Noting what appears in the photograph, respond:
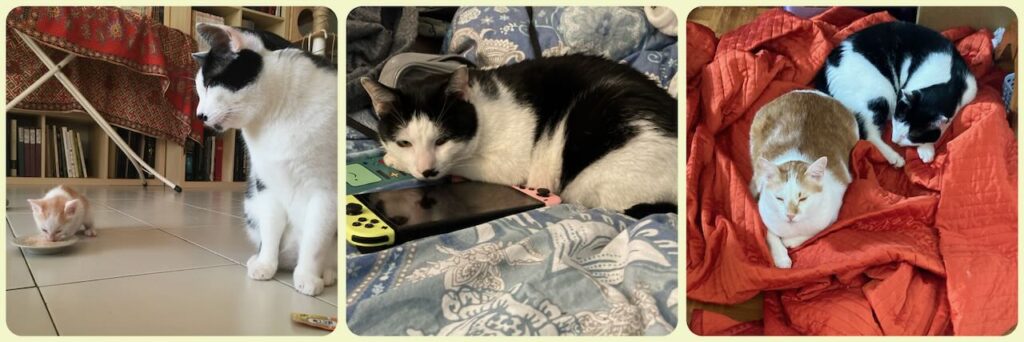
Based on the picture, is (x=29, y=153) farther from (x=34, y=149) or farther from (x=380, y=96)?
(x=380, y=96)

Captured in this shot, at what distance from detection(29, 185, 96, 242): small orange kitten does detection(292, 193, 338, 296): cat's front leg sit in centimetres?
40

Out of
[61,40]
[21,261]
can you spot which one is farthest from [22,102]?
[21,261]

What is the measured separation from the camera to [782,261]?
887 millimetres

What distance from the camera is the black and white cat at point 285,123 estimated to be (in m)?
0.74

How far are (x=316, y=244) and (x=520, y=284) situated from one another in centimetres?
32

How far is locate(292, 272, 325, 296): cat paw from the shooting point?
733 mm

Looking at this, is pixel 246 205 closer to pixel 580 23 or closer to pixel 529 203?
pixel 529 203

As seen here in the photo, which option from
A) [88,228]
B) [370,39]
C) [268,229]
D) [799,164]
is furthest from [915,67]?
→ [88,228]

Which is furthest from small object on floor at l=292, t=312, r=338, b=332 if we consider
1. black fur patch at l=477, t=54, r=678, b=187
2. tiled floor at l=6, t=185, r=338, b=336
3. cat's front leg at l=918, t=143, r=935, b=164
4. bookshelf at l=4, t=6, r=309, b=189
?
cat's front leg at l=918, t=143, r=935, b=164

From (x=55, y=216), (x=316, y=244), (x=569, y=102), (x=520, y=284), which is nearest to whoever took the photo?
(x=520, y=284)

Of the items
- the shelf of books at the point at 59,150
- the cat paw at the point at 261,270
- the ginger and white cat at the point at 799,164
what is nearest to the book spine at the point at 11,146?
the shelf of books at the point at 59,150

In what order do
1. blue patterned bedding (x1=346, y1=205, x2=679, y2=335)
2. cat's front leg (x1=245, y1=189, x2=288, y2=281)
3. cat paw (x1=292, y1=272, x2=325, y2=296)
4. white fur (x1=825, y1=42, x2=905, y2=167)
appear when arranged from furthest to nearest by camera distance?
white fur (x1=825, y1=42, x2=905, y2=167) < cat's front leg (x1=245, y1=189, x2=288, y2=281) < cat paw (x1=292, y1=272, x2=325, y2=296) < blue patterned bedding (x1=346, y1=205, x2=679, y2=335)

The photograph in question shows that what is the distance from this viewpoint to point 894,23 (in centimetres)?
96

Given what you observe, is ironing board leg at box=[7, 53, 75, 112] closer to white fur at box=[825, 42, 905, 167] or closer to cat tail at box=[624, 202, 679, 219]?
cat tail at box=[624, 202, 679, 219]
